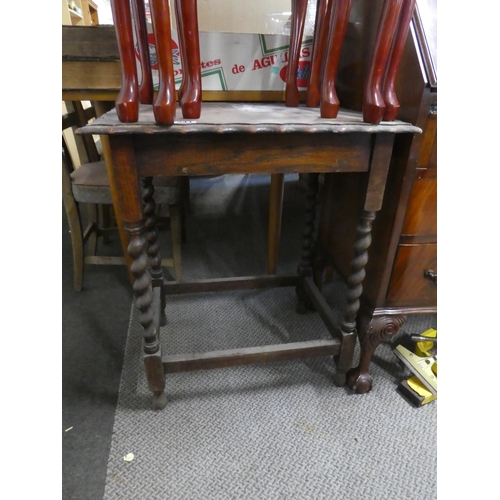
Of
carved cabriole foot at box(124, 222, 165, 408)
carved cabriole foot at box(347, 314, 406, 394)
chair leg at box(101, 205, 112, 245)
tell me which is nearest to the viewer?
carved cabriole foot at box(124, 222, 165, 408)

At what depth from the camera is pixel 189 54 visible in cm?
59

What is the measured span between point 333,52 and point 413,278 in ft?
1.69

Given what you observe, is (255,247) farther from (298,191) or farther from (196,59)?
(196,59)

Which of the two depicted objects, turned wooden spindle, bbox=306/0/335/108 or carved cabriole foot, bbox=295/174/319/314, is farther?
carved cabriole foot, bbox=295/174/319/314

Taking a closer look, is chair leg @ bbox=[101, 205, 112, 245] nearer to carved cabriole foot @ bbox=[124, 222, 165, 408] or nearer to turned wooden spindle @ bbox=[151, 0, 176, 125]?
carved cabriole foot @ bbox=[124, 222, 165, 408]

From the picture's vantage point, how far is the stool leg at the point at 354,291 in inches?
29.6

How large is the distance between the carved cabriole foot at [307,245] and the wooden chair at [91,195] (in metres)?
0.45

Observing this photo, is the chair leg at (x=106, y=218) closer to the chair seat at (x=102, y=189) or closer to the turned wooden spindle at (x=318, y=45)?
the chair seat at (x=102, y=189)

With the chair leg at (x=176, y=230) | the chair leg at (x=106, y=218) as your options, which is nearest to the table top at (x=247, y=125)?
the chair leg at (x=176, y=230)

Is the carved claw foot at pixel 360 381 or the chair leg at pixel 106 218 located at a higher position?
the chair leg at pixel 106 218

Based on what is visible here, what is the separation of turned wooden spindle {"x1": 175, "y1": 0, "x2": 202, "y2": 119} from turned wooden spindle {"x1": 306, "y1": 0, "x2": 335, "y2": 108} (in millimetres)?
299

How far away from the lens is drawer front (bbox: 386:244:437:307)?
78 cm

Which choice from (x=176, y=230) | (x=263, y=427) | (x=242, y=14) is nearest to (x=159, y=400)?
(x=263, y=427)

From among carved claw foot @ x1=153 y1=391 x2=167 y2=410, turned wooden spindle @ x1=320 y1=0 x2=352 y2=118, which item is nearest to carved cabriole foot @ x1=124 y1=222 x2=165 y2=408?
carved claw foot @ x1=153 y1=391 x2=167 y2=410
